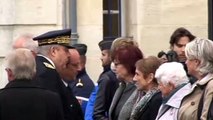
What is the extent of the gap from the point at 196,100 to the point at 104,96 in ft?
8.26

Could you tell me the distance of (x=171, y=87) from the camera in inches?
272

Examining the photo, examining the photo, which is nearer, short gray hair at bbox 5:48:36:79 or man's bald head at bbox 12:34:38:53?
short gray hair at bbox 5:48:36:79

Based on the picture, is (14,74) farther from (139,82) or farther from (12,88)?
(139,82)

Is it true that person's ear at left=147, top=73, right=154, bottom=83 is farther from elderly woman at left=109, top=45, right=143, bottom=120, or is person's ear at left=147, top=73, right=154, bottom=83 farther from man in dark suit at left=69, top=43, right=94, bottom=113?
man in dark suit at left=69, top=43, right=94, bottom=113

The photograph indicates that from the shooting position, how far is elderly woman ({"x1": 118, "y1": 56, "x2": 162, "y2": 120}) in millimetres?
7133

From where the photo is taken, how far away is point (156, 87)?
7297mm

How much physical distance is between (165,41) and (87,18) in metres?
1.38

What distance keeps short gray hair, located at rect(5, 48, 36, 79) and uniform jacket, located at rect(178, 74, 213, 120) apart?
4.14 feet

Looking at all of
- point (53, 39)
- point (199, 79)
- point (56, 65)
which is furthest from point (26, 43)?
point (199, 79)

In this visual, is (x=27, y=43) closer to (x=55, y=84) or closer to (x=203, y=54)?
(x=55, y=84)

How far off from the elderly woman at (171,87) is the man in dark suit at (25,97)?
3.12 ft

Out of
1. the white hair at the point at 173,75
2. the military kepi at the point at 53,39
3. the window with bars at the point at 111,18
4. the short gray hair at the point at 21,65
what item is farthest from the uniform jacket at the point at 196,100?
the window with bars at the point at 111,18

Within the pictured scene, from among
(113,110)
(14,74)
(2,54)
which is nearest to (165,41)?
(2,54)

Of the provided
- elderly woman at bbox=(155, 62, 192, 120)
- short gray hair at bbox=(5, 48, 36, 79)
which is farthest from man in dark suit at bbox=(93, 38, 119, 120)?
short gray hair at bbox=(5, 48, 36, 79)
